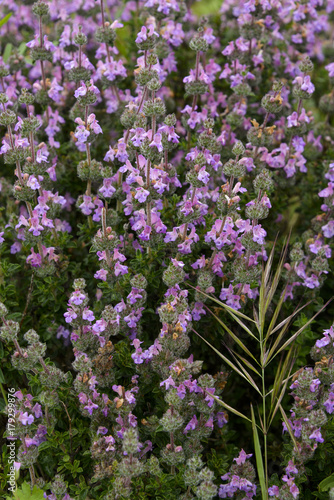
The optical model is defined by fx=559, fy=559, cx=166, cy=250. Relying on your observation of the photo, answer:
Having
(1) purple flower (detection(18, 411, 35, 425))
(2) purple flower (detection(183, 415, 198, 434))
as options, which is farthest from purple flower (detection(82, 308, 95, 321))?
(2) purple flower (detection(183, 415, 198, 434))

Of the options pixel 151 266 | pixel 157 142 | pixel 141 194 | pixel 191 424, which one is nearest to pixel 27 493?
pixel 191 424

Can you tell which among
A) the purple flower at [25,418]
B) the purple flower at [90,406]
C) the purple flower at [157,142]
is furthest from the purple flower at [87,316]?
the purple flower at [157,142]

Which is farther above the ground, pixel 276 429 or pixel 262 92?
pixel 262 92

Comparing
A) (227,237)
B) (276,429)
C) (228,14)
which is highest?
(228,14)

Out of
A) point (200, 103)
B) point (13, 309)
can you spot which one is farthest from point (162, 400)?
point (200, 103)

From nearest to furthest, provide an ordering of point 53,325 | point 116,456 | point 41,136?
point 116,456
point 53,325
point 41,136

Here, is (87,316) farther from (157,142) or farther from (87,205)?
(157,142)

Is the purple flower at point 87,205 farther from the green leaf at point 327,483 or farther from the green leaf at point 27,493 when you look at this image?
the green leaf at point 327,483

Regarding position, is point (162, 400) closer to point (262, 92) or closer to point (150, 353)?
point (150, 353)

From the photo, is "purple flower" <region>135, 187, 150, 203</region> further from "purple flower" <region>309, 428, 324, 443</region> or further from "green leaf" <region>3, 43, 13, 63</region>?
"green leaf" <region>3, 43, 13, 63</region>
